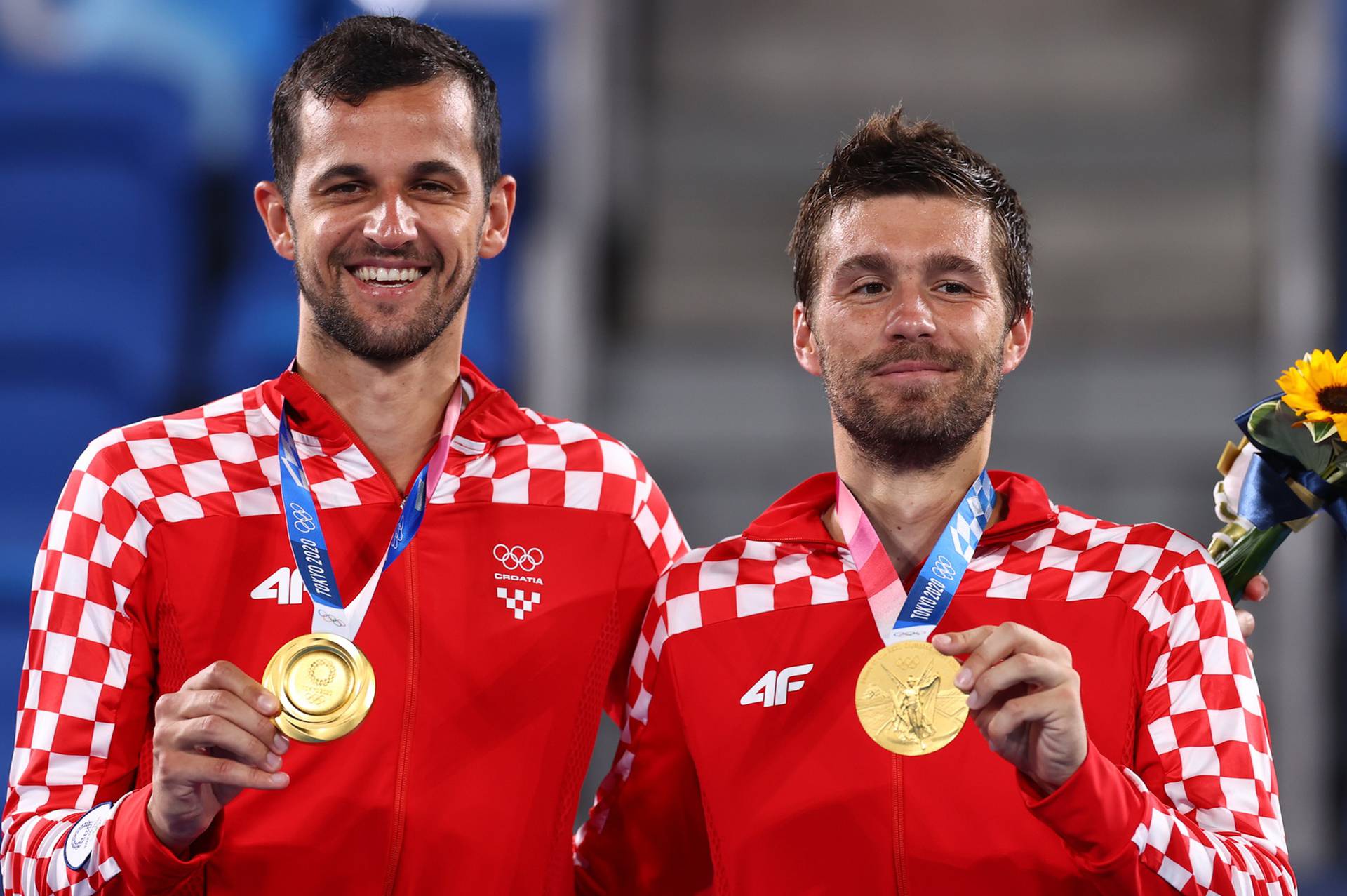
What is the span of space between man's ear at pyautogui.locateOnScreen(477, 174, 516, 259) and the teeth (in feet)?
0.63

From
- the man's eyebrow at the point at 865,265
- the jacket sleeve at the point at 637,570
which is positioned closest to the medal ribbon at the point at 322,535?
the jacket sleeve at the point at 637,570

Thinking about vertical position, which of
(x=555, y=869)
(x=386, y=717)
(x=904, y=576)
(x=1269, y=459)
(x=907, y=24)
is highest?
(x=907, y=24)

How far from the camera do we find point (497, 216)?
2.83m

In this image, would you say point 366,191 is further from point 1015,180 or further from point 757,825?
point 1015,180

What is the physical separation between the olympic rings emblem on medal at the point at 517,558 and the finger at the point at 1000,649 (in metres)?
0.94

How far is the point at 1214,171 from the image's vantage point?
755 centimetres

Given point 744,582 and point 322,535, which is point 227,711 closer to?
point 322,535

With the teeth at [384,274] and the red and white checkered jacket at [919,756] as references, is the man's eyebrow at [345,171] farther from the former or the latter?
the red and white checkered jacket at [919,756]

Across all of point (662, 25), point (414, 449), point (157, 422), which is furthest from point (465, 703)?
point (662, 25)

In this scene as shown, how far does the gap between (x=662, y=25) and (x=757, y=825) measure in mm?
6693

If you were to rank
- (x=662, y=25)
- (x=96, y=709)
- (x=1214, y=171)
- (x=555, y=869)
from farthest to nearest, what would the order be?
(x=662, y=25), (x=1214, y=171), (x=555, y=869), (x=96, y=709)

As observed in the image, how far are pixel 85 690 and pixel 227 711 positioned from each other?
0.50m

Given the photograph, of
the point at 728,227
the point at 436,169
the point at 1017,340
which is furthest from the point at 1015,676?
the point at 728,227

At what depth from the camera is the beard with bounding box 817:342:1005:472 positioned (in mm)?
2484
